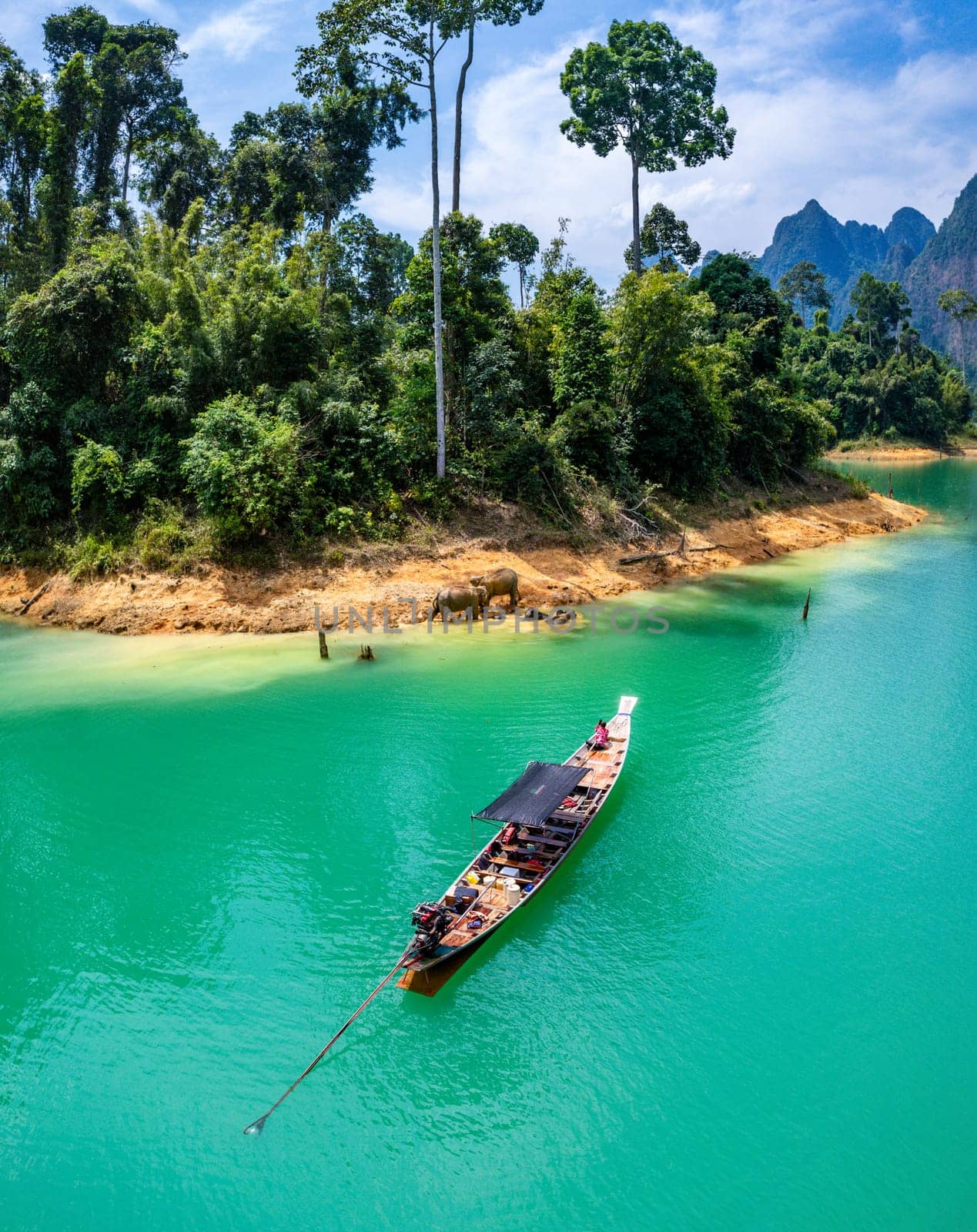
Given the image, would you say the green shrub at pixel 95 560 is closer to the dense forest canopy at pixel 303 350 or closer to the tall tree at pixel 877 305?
the dense forest canopy at pixel 303 350

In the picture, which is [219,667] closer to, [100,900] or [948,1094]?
[100,900]

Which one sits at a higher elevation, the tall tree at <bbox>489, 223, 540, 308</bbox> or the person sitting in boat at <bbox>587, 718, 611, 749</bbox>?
the tall tree at <bbox>489, 223, 540, 308</bbox>

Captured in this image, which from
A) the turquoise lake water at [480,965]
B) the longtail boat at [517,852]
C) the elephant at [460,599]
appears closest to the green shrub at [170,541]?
the turquoise lake water at [480,965]

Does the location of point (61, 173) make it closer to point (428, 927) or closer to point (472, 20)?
point (472, 20)

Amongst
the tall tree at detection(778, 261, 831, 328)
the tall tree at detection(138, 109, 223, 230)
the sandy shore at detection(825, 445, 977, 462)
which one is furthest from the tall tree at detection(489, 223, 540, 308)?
the tall tree at detection(778, 261, 831, 328)

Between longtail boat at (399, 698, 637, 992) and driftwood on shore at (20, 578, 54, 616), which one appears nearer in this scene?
longtail boat at (399, 698, 637, 992)

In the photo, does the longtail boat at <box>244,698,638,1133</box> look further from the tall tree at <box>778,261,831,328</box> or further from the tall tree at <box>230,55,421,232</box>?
the tall tree at <box>778,261,831,328</box>

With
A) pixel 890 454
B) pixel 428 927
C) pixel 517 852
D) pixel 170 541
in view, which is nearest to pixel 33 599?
pixel 170 541

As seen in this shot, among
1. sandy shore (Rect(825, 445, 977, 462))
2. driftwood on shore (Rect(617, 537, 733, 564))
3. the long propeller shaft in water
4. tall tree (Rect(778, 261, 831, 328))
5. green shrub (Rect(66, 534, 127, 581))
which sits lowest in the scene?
the long propeller shaft in water
